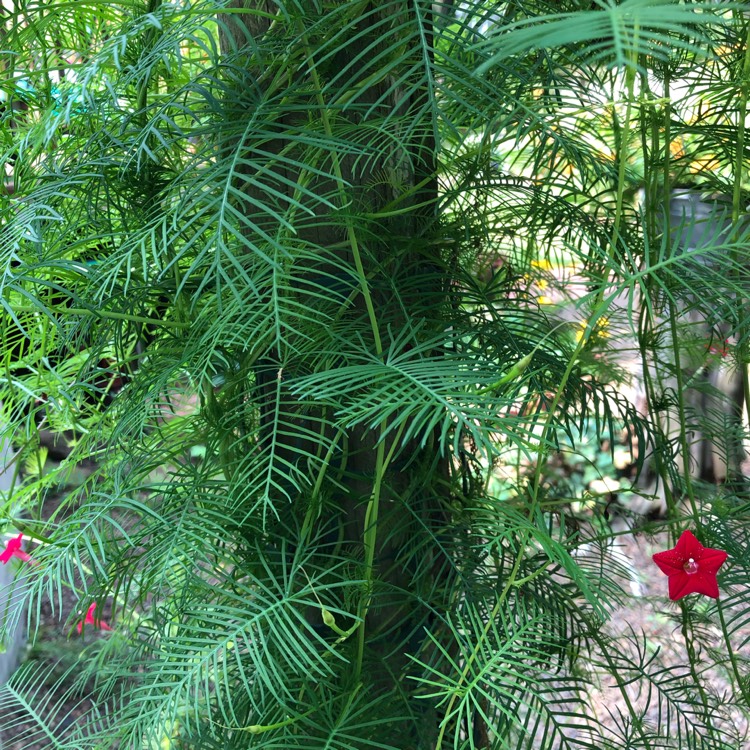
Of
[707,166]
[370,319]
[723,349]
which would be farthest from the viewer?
[723,349]

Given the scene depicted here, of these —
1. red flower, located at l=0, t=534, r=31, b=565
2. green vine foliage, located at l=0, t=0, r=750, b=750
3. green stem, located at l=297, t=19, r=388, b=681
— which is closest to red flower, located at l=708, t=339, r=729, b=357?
green vine foliage, located at l=0, t=0, r=750, b=750

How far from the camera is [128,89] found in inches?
29.5

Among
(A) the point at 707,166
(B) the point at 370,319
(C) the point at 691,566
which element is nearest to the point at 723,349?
(A) the point at 707,166

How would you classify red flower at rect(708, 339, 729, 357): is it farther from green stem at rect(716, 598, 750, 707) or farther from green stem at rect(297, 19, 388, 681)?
green stem at rect(297, 19, 388, 681)

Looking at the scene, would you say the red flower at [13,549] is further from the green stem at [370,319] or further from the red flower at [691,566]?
the red flower at [691,566]

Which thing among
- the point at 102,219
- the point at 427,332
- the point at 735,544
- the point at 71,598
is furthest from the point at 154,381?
the point at 71,598

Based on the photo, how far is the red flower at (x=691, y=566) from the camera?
68 cm

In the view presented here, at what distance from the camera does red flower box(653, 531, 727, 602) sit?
678 mm

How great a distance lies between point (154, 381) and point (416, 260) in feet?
0.91

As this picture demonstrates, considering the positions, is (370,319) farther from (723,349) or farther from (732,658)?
(723,349)

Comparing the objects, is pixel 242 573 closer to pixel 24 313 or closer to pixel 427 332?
pixel 427 332

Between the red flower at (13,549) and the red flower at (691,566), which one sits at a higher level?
the red flower at (691,566)

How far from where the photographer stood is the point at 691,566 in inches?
27.5

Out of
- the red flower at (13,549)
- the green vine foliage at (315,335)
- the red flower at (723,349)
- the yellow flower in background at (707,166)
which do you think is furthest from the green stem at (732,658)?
the red flower at (13,549)
